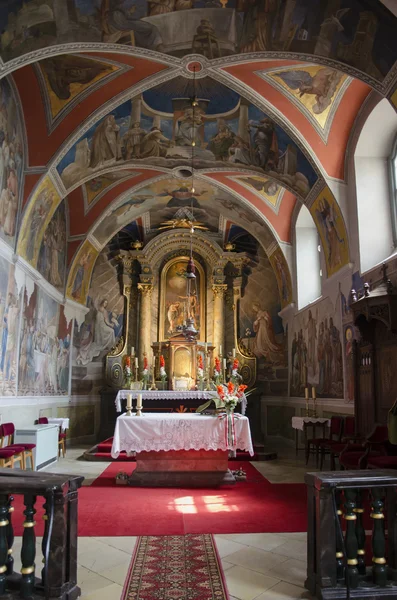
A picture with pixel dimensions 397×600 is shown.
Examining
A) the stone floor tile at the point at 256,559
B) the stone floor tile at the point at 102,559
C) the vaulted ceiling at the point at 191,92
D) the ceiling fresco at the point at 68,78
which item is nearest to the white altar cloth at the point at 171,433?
the stone floor tile at the point at 102,559

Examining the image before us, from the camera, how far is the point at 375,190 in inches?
421

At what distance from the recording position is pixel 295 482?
9.34 meters

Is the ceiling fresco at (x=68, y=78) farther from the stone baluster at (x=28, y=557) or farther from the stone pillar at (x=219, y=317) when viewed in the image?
the stone pillar at (x=219, y=317)

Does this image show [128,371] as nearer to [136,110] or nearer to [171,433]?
[171,433]

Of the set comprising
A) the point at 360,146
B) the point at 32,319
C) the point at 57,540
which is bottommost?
the point at 57,540

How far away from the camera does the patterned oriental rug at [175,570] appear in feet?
13.6

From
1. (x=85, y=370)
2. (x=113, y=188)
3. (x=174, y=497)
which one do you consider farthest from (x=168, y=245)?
(x=174, y=497)

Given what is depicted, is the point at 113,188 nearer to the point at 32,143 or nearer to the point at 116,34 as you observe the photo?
the point at 32,143

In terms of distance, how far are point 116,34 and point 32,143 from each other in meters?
3.53

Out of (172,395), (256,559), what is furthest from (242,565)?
(172,395)

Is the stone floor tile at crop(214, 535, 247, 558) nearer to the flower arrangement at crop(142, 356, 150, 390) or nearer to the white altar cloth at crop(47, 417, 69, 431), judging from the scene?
the white altar cloth at crop(47, 417, 69, 431)

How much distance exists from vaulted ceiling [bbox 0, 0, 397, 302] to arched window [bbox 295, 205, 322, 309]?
73 centimetres

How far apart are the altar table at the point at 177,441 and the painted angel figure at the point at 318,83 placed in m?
Result: 7.04

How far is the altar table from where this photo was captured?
8.89m
